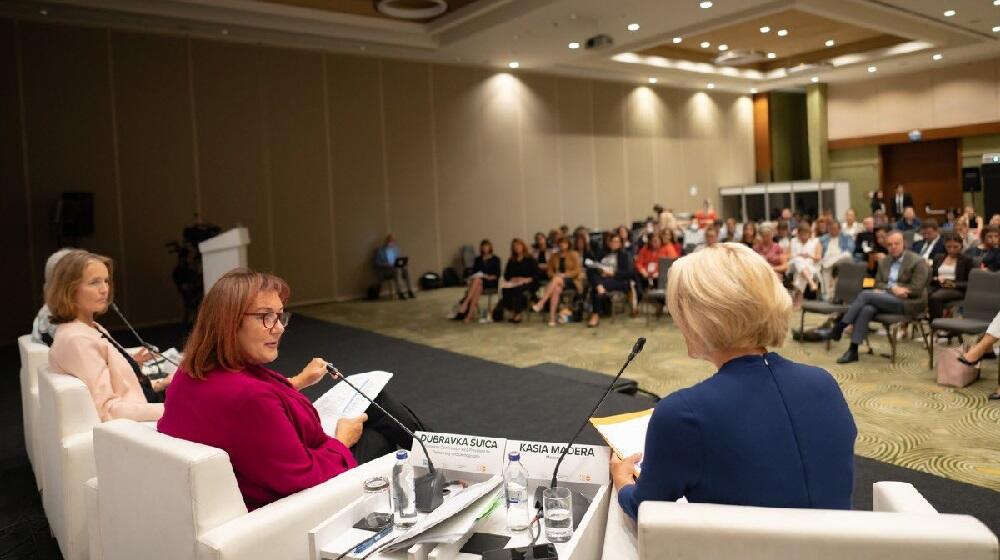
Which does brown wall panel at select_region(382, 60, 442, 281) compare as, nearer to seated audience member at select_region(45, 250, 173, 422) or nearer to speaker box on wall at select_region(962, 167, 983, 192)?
seated audience member at select_region(45, 250, 173, 422)

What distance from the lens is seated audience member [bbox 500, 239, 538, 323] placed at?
9.91 m

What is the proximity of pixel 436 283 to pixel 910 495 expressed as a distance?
489 inches

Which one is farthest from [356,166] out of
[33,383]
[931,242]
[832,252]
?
[33,383]

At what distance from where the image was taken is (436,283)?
45.9 ft

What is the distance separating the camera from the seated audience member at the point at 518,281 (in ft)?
32.5

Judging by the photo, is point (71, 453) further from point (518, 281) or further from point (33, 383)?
point (518, 281)

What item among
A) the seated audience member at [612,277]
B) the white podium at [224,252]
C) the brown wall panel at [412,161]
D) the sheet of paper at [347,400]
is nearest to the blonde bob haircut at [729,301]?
the sheet of paper at [347,400]

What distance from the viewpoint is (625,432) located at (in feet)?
7.14

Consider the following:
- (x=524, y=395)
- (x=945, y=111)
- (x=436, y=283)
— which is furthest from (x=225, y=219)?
(x=945, y=111)

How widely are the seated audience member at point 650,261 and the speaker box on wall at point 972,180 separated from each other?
10125mm

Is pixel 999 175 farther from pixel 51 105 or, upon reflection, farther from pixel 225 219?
pixel 51 105

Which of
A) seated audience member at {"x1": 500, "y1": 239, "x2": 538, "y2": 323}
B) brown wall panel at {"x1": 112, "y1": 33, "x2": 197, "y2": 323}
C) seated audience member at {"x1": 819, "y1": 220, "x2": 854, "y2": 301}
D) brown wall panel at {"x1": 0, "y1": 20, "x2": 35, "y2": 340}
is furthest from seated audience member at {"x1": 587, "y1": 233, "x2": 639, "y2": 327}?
brown wall panel at {"x1": 0, "y1": 20, "x2": 35, "y2": 340}

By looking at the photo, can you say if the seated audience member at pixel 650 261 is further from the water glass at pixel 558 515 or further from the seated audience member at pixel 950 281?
the water glass at pixel 558 515

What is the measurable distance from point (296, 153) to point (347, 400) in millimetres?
9933
